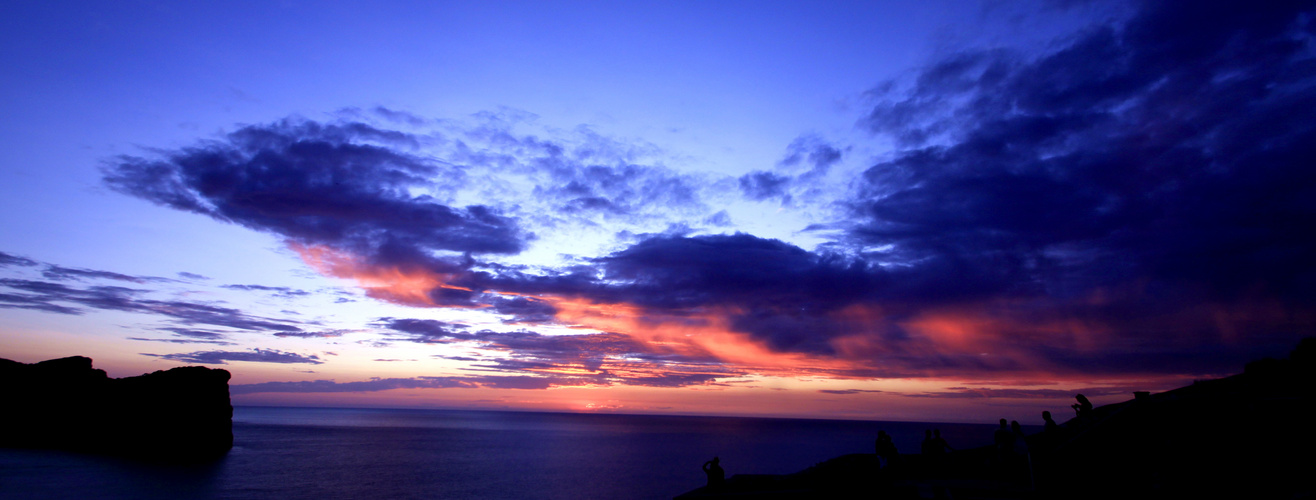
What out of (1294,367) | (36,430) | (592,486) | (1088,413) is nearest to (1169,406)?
(1088,413)

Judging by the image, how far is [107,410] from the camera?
10056cm

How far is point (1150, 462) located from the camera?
2066cm

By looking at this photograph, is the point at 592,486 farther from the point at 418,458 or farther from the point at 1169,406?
the point at 1169,406

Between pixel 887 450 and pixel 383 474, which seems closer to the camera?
pixel 887 450

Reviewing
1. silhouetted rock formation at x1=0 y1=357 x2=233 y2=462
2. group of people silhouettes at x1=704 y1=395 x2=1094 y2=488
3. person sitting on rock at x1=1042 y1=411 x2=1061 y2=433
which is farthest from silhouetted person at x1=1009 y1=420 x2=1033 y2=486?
silhouetted rock formation at x1=0 y1=357 x2=233 y2=462

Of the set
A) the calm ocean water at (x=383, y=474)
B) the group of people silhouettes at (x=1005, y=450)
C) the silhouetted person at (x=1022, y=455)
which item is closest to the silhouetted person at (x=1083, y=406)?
the group of people silhouettes at (x=1005, y=450)

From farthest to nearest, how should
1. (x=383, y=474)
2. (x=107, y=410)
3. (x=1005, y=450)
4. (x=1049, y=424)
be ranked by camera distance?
(x=107, y=410) < (x=383, y=474) < (x=1049, y=424) < (x=1005, y=450)

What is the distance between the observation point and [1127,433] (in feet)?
74.9

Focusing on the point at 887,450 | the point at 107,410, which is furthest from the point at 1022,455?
the point at 107,410

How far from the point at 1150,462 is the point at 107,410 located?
13915 centimetres

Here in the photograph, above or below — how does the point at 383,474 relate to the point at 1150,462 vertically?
below

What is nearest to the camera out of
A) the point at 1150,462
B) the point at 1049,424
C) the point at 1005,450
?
the point at 1150,462

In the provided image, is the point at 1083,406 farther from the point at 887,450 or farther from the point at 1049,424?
the point at 887,450

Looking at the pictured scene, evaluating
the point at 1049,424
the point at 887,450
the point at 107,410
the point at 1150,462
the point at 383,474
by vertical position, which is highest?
the point at 1049,424
